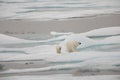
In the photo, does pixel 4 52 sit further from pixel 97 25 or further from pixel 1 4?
pixel 97 25

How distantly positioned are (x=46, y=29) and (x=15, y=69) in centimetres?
46

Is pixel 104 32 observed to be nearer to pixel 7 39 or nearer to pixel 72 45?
pixel 72 45

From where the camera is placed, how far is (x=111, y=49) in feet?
6.10

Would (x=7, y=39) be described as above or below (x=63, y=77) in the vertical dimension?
above

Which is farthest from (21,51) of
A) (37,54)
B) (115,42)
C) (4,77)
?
(115,42)

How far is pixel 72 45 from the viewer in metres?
1.85

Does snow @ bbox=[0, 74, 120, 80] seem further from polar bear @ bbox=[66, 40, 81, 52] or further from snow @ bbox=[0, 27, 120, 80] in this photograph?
polar bear @ bbox=[66, 40, 81, 52]

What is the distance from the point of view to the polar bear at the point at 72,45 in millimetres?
1846

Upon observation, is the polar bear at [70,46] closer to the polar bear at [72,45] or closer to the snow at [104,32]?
the polar bear at [72,45]

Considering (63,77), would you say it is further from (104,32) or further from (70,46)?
(104,32)

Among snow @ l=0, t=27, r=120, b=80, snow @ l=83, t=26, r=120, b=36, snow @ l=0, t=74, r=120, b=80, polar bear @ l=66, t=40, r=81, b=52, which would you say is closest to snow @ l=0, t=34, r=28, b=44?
snow @ l=0, t=27, r=120, b=80

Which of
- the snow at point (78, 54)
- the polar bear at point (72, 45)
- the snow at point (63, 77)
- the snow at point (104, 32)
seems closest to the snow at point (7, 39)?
the snow at point (78, 54)

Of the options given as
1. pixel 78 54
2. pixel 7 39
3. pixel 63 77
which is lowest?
pixel 63 77

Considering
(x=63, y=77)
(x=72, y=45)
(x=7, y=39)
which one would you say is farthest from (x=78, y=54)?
(x=7, y=39)
